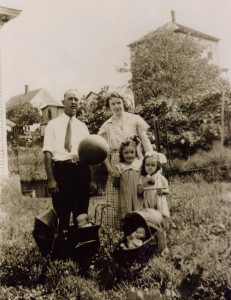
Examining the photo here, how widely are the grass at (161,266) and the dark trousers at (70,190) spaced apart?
11.5 inches

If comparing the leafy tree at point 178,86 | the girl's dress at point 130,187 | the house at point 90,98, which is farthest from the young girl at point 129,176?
the leafy tree at point 178,86

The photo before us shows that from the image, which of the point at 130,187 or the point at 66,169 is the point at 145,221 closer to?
the point at 130,187

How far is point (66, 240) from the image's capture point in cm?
279

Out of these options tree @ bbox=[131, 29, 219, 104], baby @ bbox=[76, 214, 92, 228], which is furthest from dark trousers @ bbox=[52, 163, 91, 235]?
tree @ bbox=[131, 29, 219, 104]

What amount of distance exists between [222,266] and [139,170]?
0.92 meters

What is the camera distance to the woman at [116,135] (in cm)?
294

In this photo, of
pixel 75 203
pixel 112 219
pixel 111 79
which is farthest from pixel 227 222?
pixel 111 79

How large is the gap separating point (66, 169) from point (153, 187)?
738 millimetres

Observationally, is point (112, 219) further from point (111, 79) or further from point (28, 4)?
point (28, 4)

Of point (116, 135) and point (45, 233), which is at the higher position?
point (116, 135)

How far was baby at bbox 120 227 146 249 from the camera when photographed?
8.09ft

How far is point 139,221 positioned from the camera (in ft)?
8.34

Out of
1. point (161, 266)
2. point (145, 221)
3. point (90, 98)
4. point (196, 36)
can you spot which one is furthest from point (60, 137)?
point (196, 36)

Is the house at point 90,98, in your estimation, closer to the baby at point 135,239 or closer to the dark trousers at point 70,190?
the dark trousers at point 70,190
